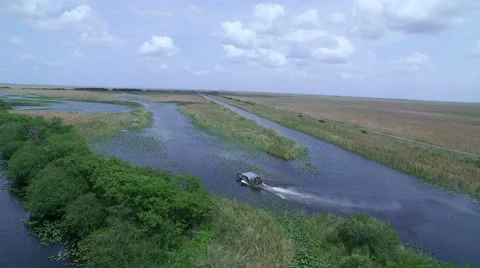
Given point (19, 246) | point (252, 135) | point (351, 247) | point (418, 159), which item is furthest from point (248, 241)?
point (252, 135)

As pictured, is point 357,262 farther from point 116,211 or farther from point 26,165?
point 26,165

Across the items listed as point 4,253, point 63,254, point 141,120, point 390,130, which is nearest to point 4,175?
point 4,253

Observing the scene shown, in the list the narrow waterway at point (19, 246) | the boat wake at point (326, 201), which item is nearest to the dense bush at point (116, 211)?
the narrow waterway at point (19, 246)

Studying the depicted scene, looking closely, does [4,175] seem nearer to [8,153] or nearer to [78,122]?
[8,153]

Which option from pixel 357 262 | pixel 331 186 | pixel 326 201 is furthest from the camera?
pixel 331 186

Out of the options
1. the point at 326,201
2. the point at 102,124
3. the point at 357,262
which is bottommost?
the point at 326,201

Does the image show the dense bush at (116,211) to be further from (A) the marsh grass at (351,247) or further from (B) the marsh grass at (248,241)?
(A) the marsh grass at (351,247)

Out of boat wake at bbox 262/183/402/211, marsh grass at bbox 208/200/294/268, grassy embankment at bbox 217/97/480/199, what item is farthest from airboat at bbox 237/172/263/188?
grassy embankment at bbox 217/97/480/199

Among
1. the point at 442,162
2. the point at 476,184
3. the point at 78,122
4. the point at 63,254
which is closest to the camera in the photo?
the point at 63,254
